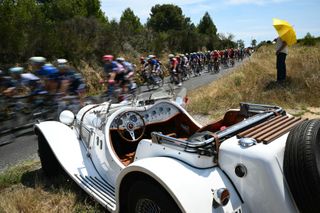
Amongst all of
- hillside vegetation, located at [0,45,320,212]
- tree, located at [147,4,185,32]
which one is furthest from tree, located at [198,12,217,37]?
hillside vegetation, located at [0,45,320,212]

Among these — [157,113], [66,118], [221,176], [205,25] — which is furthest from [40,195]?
[205,25]

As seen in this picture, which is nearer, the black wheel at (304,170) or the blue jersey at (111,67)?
the black wheel at (304,170)

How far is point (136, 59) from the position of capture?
2677 centimetres

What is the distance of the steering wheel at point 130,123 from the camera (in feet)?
15.0

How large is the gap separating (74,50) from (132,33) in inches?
427

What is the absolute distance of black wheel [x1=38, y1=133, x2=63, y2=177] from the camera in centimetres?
511

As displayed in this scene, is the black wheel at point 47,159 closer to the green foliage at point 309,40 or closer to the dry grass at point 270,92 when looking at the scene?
the dry grass at point 270,92

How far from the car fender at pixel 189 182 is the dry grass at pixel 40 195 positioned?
143 cm

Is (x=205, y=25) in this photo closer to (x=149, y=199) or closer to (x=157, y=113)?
(x=157, y=113)

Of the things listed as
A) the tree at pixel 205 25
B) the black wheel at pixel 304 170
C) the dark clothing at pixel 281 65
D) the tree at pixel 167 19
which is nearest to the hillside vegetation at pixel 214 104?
the dark clothing at pixel 281 65

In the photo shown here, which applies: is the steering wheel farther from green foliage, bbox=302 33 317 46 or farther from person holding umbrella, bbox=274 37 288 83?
green foliage, bbox=302 33 317 46

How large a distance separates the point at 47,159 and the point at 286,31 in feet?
27.4

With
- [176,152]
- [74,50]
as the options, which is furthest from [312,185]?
[74,50]

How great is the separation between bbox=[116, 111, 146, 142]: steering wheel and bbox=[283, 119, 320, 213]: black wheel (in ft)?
7.68
